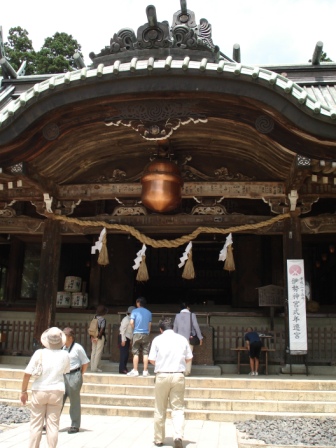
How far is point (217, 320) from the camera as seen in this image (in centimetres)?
1221

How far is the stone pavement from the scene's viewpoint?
5.77m

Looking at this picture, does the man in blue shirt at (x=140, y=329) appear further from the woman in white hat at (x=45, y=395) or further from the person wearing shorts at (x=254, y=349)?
the woman in white hat at (x=45, y=395)

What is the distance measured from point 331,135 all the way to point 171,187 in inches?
130

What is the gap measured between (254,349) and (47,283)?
4893 mm

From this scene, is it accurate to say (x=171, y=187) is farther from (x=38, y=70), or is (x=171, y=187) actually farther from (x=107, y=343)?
(x=38, y=70)

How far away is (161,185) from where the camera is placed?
30.9 ft

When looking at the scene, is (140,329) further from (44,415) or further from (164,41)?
(164,41)

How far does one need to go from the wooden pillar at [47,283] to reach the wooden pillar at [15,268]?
4.50m

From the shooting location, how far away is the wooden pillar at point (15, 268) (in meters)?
15.0

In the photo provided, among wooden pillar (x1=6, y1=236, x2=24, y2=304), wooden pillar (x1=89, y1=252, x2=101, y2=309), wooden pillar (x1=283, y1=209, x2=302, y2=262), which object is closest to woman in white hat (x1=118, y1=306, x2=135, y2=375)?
wooden pillar (x1=283, y1=209, x2=302, y2=262)

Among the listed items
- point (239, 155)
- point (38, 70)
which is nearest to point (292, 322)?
point (239, 155)

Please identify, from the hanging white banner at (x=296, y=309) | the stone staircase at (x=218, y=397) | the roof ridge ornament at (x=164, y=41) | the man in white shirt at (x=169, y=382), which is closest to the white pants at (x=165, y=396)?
the man in white shirt at (x=169, y=382)

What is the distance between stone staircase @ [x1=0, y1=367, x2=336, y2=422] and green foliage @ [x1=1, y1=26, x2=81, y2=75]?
2485cm

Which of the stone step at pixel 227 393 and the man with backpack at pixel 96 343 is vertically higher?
the man with backpack at pixel 96 343
